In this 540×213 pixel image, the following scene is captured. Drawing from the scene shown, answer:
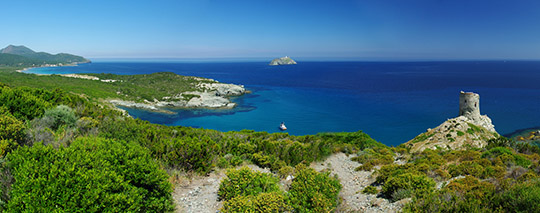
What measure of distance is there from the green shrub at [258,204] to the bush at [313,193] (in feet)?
1.42

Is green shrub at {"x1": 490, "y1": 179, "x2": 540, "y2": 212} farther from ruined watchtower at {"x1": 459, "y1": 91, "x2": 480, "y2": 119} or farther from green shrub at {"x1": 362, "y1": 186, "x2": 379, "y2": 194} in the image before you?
ruined watchtower at {"x1": 459, "y1": 91, "x2": 480, "y2": 119}

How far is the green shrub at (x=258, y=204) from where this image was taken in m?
6.28

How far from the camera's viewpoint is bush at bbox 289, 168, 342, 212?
6781 mm

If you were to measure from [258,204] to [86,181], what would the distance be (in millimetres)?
3682

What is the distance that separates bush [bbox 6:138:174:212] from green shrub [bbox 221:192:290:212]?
176 cm

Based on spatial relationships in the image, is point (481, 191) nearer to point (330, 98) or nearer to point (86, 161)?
point (86, 161)

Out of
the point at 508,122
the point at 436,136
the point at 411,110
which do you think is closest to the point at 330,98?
the point at 411,110

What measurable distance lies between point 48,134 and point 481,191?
13.8 meters

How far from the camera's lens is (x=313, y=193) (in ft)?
23.2

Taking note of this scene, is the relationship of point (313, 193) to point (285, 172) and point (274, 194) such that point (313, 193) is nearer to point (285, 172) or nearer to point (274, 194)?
point (274, 194)

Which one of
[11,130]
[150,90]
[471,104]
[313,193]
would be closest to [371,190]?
[313,193]

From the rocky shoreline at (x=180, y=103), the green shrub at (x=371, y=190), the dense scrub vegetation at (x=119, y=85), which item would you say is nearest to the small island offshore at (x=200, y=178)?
the green shrub at (x=371, y=190)

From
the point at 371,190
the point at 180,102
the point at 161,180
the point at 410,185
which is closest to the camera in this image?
the point at 161,180

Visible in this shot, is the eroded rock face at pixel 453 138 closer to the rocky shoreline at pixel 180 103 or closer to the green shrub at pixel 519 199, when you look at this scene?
the green shrub at pixel 519 199
